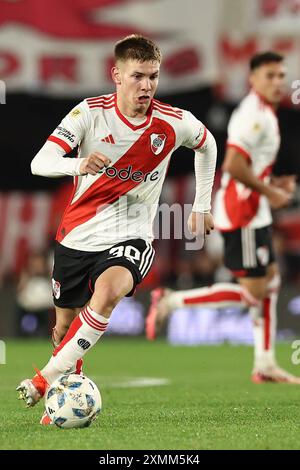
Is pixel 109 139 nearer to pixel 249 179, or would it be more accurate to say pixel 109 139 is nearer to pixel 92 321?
pixel 92 321

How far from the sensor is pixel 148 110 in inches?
249

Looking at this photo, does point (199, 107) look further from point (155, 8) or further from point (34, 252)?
point (34, 252)

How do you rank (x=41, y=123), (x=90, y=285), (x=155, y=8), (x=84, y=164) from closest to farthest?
(x=84, y=164) → (x=90, y=285) → (x=41, y=123) → (x=155, y=8)

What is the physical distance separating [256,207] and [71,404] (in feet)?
12.5

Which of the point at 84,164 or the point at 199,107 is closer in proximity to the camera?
the point at 84,164

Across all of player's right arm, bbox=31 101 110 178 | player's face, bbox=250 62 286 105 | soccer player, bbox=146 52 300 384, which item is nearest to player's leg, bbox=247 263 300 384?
soccer player, bbox=146 52 300 384

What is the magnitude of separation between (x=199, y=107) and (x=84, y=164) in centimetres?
931

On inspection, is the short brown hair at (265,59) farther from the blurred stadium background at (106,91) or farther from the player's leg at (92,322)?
the blurred stadium background at (106,91)

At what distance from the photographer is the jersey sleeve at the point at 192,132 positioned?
6.36 meters

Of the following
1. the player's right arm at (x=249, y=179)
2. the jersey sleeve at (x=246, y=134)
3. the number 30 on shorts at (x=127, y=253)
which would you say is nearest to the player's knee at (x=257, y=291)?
the player's right arm at (x=249, y=179)

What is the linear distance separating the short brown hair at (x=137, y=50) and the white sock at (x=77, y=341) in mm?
1404

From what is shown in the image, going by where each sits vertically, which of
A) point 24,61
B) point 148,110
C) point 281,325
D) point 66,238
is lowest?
point 281,325

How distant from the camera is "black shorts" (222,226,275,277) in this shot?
29.1 feet

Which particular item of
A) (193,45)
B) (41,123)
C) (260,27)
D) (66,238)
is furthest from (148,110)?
(260,27)
